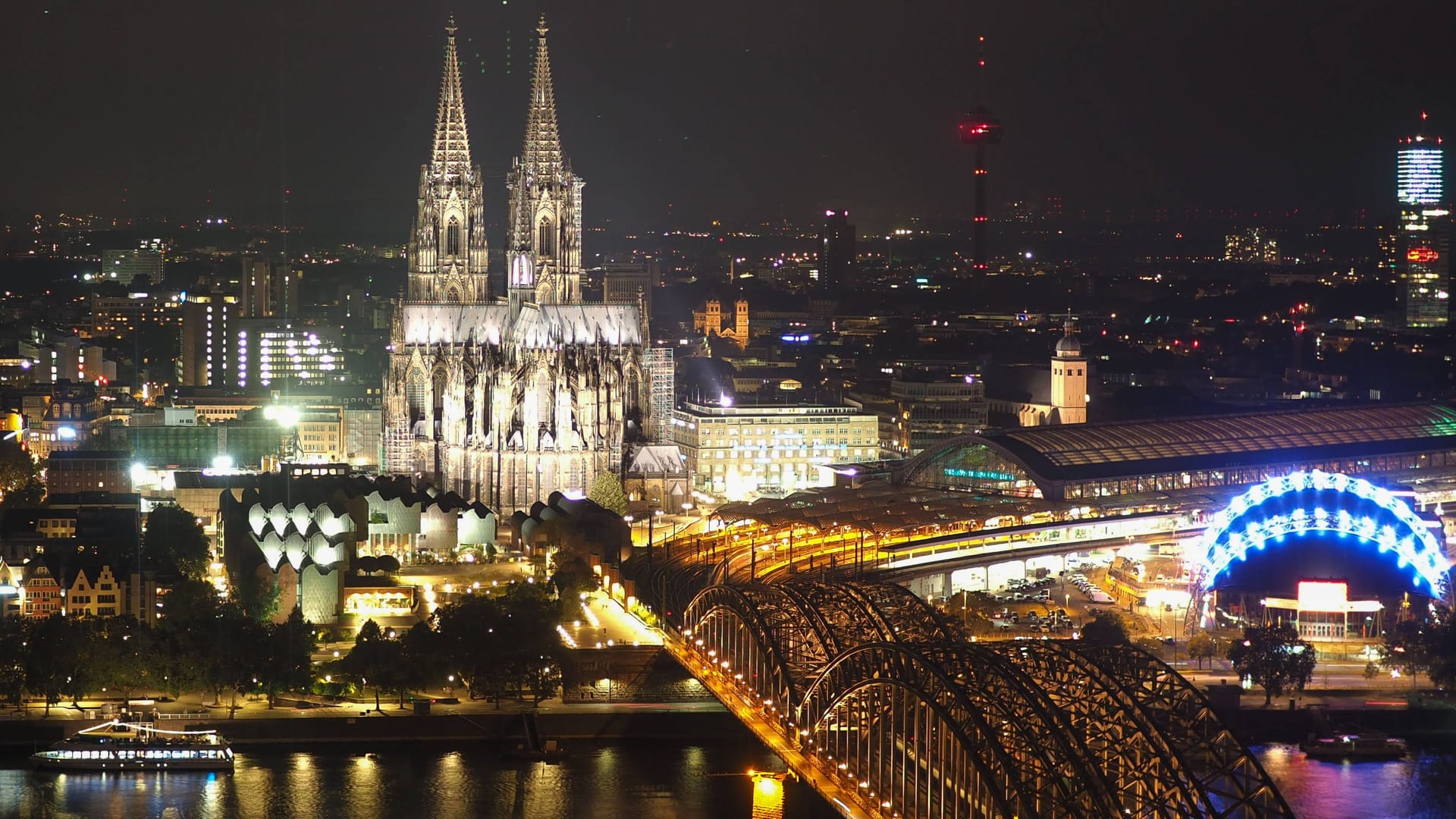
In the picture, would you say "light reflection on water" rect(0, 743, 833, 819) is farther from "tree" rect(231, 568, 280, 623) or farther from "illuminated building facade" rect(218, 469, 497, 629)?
"illuminated building facade" rect(218, 469, 497, 629)

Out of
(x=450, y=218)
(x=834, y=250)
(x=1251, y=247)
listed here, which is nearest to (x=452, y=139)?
(x=450, y=218)

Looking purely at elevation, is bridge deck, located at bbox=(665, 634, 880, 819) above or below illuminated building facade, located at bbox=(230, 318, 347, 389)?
below

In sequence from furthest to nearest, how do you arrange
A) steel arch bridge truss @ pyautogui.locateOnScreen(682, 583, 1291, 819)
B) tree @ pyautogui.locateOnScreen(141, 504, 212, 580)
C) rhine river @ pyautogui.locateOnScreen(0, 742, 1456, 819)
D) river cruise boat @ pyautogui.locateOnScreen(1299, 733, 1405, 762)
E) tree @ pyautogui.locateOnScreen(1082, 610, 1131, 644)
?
tree @ pyautogui.locateOnScreen(141, 504, 212, 580) < tree @ pyautogui.locateOnScreen(1082, 610, 1131, 644) < river cruise boat @ pyautogui.locateOnScreen(1299, 733, 1405, 762) < rhine river @ pyautogui.locateOnScreen(0, 742, 1456, 819) < steel arch bridge truss @ pyautogui.locateOnScreen(682, 583, 1291, 819)

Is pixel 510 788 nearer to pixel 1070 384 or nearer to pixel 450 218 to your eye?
pixel 450 218

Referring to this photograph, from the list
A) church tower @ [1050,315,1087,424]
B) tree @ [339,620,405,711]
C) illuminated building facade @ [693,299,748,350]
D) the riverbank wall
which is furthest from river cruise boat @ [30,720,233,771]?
illuminated building facade @ [693,299,748,350]

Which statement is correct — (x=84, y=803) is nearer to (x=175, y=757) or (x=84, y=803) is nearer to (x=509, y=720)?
(x=175, y=757)

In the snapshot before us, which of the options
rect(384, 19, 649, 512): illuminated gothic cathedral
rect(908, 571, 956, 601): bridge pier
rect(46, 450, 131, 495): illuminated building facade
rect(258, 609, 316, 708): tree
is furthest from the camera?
rect(46, 450, 131, 495): illuminated building facade

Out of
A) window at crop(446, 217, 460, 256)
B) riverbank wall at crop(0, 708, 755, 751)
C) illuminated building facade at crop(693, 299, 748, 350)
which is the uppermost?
illuminated building facade at crop(693, 299, 748, 350)

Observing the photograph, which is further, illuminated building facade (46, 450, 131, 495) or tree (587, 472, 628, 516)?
illuminated building facade (46, 450, 131, 495)
